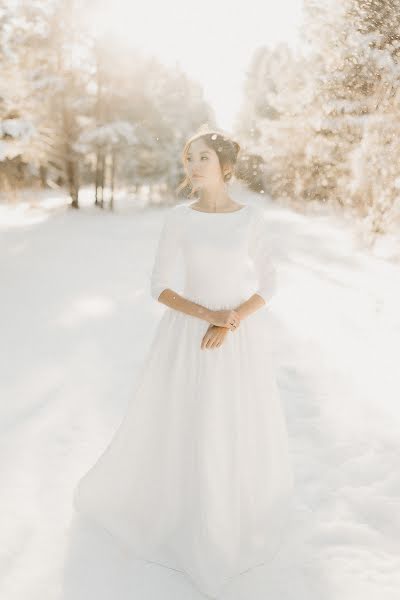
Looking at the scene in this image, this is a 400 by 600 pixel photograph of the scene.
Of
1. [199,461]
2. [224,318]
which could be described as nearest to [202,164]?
[224,318]

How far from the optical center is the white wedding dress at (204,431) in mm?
2521

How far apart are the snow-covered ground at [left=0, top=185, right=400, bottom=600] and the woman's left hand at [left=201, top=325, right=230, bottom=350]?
136 centimetres

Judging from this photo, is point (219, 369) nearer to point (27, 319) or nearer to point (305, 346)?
point (305, 346)

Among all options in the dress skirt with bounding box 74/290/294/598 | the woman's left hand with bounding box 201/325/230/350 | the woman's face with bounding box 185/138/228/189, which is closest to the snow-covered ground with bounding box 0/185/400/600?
the dress skirt with bounding box 74/290/294/598

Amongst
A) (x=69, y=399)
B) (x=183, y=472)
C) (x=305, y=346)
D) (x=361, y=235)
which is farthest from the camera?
Answer: (x=361, y=235)

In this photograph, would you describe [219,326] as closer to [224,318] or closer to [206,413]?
[224,318]

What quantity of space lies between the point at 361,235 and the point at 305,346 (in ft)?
35.5

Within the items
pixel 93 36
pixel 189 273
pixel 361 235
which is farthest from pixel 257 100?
pixel 189 273

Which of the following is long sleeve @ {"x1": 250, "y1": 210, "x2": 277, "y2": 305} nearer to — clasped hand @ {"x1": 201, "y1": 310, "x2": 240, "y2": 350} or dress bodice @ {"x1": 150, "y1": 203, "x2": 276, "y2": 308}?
dress bodice @ {"x1": 150, "y1": 203, "x2": 276, "y2": 308}

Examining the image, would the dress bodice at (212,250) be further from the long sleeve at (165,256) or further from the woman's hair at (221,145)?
the woman's hair at (221,145)

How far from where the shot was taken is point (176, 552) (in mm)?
2803

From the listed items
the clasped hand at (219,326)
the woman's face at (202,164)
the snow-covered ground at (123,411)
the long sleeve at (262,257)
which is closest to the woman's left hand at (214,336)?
the clasped hand at (219,326)

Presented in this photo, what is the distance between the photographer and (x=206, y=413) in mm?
Result: 2586

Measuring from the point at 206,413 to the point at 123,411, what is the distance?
2.43 metres
